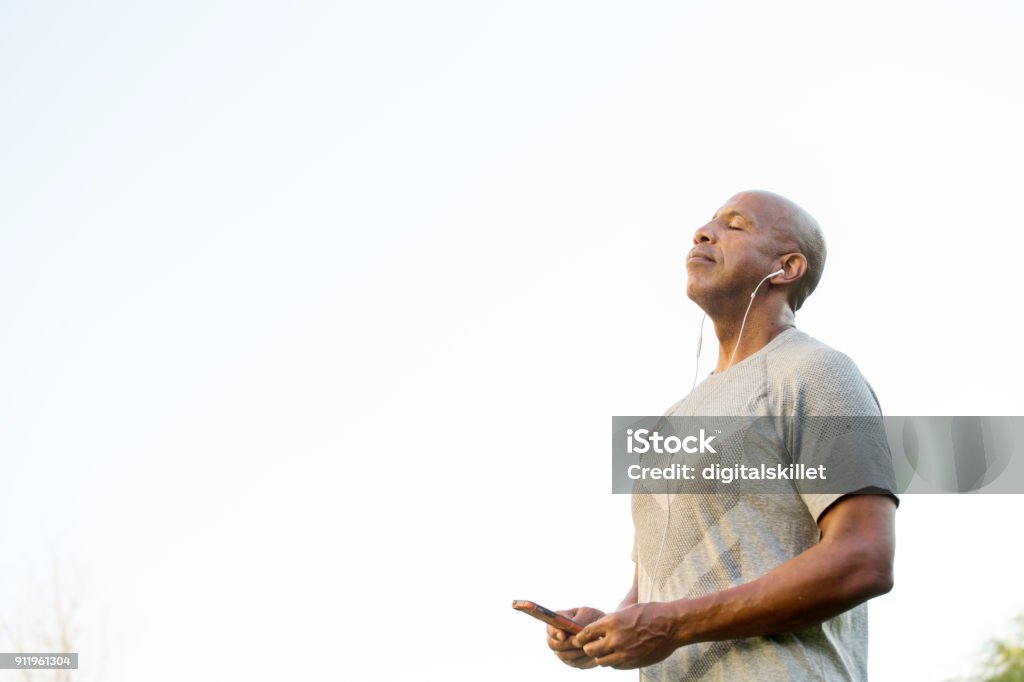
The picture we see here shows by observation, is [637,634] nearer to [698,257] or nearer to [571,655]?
[571,655]

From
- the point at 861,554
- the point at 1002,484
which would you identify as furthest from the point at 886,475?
the point at 1002,484

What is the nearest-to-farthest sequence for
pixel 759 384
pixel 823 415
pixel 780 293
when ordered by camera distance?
pixel 823 415 < pixel 759 384 < pixel 780 293

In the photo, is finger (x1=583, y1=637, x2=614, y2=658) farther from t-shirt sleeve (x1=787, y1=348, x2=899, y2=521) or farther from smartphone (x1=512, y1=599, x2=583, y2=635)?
t-shirt sleeve (x1=787, y1=348, x2=899, y2=521)

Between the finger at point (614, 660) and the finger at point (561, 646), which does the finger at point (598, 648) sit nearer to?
the finger at point (614, 660)

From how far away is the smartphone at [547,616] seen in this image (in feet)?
7.79

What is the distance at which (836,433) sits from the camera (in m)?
2.51

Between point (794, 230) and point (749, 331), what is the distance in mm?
365

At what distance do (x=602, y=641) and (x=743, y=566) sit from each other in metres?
0.42

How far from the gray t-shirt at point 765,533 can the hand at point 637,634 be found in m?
0.21

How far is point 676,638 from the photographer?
7.57ft

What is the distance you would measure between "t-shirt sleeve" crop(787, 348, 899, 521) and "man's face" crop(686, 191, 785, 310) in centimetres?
49

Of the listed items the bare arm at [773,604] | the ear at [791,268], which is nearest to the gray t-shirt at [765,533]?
the bare arm at [773,604]

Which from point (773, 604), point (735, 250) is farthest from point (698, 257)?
point (773, 604)

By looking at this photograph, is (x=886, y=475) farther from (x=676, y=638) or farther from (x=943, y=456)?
(x=943, y=456)
